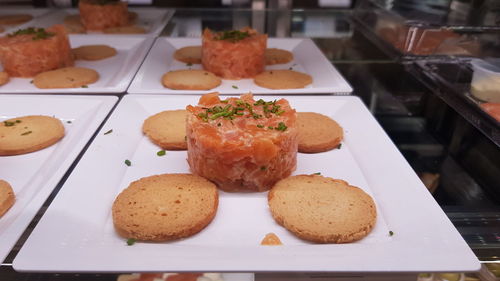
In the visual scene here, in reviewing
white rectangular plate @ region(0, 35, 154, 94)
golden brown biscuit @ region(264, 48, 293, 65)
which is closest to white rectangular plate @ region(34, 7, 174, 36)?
white rectangular plate @ region(0, 35, 154, 94)

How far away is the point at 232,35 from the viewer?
2459mm

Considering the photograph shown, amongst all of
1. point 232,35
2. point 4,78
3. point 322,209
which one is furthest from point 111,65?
point 322,209

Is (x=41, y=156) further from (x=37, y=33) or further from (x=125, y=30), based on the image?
(x=125, y=30)

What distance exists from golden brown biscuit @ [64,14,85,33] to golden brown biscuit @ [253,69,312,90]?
4.72 feet

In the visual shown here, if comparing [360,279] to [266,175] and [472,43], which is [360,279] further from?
[472,43]

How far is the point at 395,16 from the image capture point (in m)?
2.55

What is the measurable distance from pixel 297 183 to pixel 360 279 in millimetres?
443

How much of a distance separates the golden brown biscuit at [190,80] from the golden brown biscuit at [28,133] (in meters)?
0.63

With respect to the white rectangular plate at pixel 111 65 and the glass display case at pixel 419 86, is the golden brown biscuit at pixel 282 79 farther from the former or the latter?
the white rectangular plate at pixel 111 65

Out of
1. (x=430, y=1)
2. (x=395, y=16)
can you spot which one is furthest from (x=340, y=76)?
(x=430, y=1)

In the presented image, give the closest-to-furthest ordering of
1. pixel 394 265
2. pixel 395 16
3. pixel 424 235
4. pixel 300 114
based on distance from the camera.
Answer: pixel 394 265
pixel 424 235
pixel 300 114
pixel 395 16

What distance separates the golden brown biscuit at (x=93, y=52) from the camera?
2600mm

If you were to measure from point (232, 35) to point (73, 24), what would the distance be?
53.1 inches

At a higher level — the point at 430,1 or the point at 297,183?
the point at 430,1
